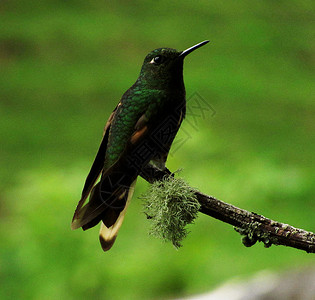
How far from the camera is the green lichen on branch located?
6.66ft

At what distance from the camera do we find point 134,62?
32.9 ft

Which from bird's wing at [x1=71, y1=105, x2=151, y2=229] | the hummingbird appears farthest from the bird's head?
bird's wing at [x1=71, y1=105, x2=151, y2=229]

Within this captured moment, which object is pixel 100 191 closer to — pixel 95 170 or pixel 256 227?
pixel 95 170

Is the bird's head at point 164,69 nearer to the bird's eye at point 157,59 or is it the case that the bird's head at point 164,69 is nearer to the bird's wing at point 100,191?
the bird's eye at point 157,59

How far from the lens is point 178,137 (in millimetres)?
5527

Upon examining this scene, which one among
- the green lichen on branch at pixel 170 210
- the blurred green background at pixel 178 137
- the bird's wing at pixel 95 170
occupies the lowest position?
the green lichen on branch at pixel 170 210

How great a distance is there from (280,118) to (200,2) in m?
4.62

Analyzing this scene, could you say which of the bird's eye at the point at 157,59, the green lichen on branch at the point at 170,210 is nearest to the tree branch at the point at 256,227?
the green lichen on branch at the point at 170,210

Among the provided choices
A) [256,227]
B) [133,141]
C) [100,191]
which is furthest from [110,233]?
[256,227]

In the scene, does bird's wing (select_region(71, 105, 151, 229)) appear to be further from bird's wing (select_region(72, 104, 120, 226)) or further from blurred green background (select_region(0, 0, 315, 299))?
blurred green background (select_region(0, 0, 315, 299))

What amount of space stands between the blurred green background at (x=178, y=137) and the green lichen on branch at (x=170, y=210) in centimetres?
22

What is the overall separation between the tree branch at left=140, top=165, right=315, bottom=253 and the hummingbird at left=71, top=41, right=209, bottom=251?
0.25m

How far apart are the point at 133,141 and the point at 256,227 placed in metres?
0.50

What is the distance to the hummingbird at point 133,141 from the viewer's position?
2016 mm
